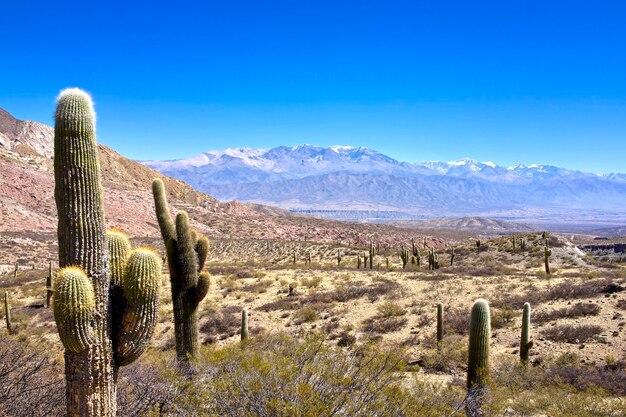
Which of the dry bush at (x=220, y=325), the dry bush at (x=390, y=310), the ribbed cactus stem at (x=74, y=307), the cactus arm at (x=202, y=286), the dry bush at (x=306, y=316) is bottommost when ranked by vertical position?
the dry bush at (x=220, y=325)

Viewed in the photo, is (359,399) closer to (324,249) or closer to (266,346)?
(266,346)

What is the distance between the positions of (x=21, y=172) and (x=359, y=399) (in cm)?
6094

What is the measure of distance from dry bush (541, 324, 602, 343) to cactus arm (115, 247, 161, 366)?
39.0ft

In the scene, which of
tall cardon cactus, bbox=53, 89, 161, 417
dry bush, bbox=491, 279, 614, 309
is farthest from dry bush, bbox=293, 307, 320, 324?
tall cardon cactus, bbox=53, 89, 161, 417

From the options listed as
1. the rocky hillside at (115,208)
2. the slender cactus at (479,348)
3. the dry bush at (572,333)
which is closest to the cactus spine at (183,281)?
the slender cactus at (479,348)

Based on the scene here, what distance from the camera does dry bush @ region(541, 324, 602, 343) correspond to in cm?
1287

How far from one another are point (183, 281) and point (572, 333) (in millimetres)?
11004

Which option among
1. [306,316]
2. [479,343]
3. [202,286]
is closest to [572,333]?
[479,343]

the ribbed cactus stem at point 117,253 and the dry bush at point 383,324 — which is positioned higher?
the ribbed cactus stem at point 117,253

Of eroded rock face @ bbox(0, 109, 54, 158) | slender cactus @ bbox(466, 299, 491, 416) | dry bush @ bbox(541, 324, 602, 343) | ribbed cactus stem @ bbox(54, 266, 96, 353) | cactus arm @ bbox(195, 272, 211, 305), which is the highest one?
eroded rock face @ bbox(0, 109, 54, 158)

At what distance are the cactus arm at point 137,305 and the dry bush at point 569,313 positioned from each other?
13.1 m

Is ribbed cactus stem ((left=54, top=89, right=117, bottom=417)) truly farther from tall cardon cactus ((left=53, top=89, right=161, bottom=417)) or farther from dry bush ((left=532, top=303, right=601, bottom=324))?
dry bush ((left=532, top=303, right=601, bottom=324))

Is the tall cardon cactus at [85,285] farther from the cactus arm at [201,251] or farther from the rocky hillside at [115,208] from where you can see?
the rocky hillside at [115,208]

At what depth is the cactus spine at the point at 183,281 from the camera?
8953mm
